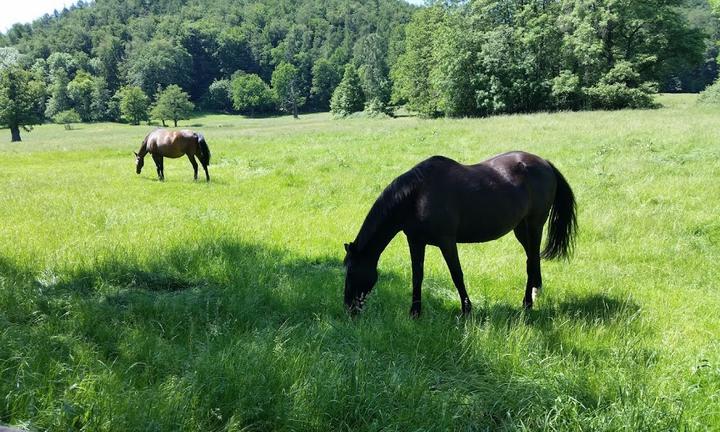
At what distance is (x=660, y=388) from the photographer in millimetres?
3252

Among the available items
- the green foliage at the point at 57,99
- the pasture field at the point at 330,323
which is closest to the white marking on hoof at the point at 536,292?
the pasture field at the point at 330,323

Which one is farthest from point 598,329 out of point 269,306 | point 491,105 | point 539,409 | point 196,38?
point 196,38

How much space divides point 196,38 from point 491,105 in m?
129

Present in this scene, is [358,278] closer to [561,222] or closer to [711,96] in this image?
[561,222]

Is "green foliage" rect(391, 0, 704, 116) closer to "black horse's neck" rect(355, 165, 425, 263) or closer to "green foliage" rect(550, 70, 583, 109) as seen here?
"green foliage" rect(550, 70, 583, 109)

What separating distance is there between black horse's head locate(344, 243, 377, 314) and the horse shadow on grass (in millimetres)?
218

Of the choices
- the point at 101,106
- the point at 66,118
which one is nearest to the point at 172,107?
the point at 101,106

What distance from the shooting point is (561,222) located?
6082 millimetres

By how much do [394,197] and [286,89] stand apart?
117m

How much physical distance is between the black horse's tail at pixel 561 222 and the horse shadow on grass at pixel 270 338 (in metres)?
0.90

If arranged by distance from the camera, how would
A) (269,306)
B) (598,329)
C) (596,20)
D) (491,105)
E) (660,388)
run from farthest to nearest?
1. (491,105)
2. (596,20)
3. (269,306)
4. (598,329)
5. (660,388)

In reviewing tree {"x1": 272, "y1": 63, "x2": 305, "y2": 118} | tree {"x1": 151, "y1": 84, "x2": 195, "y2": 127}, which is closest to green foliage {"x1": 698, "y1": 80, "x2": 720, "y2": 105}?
tree {"x1": 151, "y1": 84, "x2": 195, "y2": 127}

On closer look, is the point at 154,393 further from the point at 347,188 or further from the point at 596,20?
the point at 596,20

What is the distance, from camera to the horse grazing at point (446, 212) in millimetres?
4688
